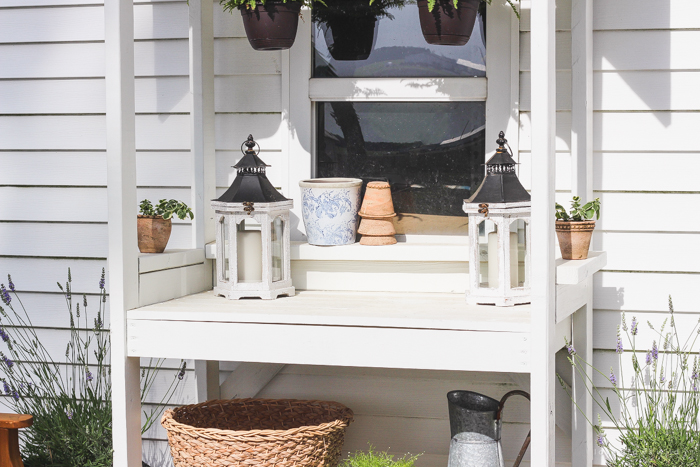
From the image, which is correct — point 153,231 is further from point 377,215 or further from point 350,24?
point 350,24

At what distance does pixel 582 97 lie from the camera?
7.22ft

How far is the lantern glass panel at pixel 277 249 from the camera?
218 cm

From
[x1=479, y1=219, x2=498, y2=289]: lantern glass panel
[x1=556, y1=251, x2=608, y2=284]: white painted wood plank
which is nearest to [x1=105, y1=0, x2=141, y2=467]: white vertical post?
[x1=479, y1=219, x2=498, y2=289]: lantern glass panel

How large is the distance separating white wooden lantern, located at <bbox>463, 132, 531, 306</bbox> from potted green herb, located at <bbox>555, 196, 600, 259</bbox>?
0.10 metres

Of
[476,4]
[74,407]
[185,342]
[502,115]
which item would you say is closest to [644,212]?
[502,115]

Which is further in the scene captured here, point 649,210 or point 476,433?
point 649,210

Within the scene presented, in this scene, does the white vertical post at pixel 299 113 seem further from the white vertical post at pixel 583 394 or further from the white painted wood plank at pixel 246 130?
the white vertical post at pixel 583 394

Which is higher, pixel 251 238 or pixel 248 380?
pixel 251 238

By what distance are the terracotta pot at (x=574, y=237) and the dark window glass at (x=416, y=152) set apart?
454 mm

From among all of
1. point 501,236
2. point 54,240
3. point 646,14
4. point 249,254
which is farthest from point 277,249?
point 646,14

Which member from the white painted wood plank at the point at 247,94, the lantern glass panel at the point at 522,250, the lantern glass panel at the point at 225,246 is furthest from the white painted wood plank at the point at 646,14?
the lantern glass panel at the point at 225,246

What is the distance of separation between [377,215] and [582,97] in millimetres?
743

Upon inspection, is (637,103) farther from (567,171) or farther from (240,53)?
(240,53)

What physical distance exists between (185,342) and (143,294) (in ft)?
0.71
